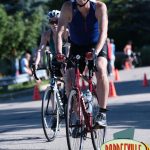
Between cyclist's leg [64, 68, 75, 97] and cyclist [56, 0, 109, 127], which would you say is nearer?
cyclist [56, 0, 109, 127]

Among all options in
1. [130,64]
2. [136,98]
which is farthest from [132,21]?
[136,98]

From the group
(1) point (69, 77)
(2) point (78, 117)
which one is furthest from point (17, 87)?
(2) point (78, 117)

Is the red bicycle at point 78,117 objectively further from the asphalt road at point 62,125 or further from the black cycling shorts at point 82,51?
the asphalt road at point 62,125

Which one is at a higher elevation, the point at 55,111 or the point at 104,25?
the point at 104,25

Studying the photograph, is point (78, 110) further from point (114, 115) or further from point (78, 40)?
point (114, 115)

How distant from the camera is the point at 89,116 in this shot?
8.46 m

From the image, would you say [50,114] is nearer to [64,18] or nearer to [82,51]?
[82,51]

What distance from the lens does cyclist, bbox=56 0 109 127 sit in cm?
862

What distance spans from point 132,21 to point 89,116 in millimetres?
47886

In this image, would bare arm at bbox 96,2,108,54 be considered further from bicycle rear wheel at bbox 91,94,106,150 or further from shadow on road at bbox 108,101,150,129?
shadow on road at bbox 108,101,150,129

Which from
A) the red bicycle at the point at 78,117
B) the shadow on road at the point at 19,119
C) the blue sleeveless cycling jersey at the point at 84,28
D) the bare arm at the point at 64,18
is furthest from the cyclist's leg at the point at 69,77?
the shadow on road at the point at 19,119

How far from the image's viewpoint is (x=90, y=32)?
8.86 metres

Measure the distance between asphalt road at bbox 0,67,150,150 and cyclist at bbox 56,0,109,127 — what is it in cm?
96

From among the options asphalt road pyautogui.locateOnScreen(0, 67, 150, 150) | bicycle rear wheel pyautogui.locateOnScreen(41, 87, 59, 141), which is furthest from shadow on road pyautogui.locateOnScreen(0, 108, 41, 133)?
bicycle rear wheel pyautogui.locateOnScreen(41, 87, 59, 141)
